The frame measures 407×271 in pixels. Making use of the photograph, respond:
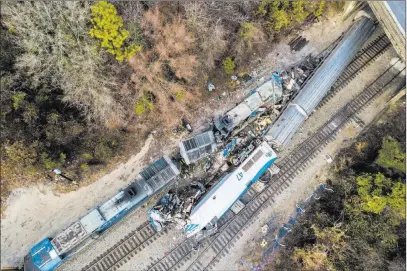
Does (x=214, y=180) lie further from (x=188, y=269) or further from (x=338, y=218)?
(x=338, y=218)

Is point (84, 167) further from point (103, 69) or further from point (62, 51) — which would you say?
point (62, 51)

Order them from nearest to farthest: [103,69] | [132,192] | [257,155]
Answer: [132,192]
[103,69]
[257,155]

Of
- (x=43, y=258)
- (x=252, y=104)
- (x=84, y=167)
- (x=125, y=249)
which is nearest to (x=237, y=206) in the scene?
(x=252, y=104)

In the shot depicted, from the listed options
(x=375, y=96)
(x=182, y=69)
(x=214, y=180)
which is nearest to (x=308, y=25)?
(x=375, y=96)

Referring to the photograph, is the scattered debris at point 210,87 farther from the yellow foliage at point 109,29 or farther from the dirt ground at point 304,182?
the dirt ground at point 304,182

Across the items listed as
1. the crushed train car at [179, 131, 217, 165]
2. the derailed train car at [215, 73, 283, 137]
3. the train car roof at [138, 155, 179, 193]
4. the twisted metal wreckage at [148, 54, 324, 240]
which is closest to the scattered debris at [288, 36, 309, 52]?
the twisted metal wreckage at [148, 54, 324, 240]
